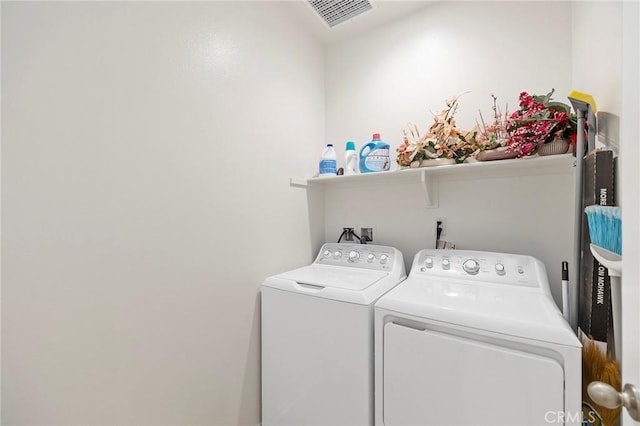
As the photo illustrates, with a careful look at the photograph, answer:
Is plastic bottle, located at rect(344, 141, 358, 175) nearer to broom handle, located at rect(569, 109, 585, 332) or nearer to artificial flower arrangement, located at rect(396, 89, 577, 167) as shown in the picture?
artificial flower arrangement, located at rect(396, 89, 577, 167)

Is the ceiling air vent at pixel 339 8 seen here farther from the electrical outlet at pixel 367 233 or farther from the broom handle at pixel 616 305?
the broom handle at pixel 616 305

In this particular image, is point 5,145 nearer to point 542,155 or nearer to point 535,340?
point 535,340

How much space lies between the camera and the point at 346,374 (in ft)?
4.02

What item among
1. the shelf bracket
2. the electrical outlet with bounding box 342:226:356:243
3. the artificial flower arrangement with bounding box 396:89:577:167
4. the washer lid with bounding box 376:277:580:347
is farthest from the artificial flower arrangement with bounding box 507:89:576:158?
the electrical outlet with bounding box 342:226:356:243

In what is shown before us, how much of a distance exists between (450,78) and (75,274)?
6.89ft

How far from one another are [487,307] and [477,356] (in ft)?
0.63

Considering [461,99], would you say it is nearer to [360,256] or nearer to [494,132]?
[494,132]

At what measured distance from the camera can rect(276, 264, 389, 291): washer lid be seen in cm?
136

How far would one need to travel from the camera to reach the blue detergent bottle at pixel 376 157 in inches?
69.0

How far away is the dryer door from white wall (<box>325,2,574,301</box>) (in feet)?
2.66

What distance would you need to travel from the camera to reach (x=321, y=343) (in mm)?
1296

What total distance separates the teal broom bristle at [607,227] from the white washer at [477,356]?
0.30 meters

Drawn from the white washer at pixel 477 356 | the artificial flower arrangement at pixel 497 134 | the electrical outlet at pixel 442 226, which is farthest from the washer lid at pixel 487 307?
the artificial flower arrangement at pixel 497 134

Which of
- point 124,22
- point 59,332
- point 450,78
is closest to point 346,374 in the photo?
point 59,332
